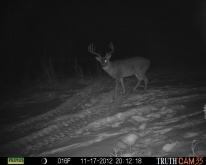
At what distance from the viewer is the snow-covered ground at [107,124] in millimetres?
4539

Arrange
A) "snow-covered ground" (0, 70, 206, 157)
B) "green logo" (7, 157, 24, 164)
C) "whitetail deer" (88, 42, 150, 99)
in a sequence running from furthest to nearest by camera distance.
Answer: "whitetail deer" (88, 42, 150, 99) < "snow-covered ground" (0, 70, 206, 157) < "green logo" (7, 157, 24, 164)

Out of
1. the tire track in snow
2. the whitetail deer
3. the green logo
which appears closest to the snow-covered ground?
the tire track in snow

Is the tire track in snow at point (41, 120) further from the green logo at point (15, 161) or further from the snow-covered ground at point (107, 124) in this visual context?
the green logo at point (15, 161)

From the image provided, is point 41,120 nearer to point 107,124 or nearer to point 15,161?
point 107,124

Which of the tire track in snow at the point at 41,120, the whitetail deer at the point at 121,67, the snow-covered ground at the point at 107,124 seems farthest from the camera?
the whitetail deer at the point at 121,67

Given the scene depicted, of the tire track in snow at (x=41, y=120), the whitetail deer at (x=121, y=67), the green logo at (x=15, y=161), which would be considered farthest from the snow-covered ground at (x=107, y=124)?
the whitetail deer at (x=121, y=67)

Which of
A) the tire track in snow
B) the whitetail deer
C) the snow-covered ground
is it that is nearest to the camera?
the snow-covered ground

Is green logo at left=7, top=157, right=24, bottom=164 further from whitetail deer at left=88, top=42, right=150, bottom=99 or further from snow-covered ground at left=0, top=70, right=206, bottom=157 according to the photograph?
whitetail deer at left=88, top=42, right=150, bottom=99

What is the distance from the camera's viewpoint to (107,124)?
6.11 meters

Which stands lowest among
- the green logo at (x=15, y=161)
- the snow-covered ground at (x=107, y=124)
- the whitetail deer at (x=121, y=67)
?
the green logo at (x=15, y=161)

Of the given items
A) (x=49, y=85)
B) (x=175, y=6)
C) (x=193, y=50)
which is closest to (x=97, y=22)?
(x=193, y=50)

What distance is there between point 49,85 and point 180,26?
2944cm

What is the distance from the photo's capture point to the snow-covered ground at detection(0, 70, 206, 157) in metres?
4.54

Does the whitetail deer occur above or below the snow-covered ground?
above
